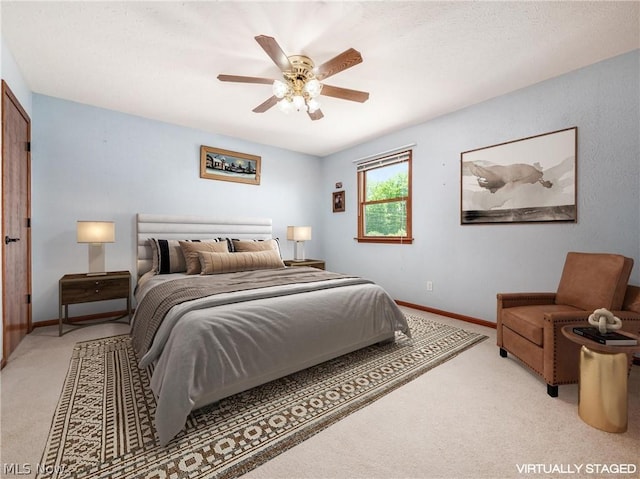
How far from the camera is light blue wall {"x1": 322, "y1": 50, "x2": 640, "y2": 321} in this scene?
2459mm

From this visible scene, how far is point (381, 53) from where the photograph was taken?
2.41 metres

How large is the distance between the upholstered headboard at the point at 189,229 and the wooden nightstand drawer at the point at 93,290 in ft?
1.47

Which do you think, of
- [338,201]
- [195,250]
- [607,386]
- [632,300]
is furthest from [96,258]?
[632,300]

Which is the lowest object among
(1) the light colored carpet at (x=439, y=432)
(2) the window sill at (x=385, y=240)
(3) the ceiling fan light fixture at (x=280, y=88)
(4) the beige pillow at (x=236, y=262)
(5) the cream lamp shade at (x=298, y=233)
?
(1) the light colored carpet at (x=439, y=432)

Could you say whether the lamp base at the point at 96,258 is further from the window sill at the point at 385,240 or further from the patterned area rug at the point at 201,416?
the window sill at the point at 385,240

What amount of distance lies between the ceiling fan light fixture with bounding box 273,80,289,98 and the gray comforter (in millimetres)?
1576

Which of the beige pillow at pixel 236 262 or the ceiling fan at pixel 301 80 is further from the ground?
the ceiling fan at pixel 301 80

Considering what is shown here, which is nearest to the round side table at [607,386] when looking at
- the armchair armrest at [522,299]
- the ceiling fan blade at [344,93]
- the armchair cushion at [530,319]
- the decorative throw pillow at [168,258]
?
the armchair cushion at [530,319]

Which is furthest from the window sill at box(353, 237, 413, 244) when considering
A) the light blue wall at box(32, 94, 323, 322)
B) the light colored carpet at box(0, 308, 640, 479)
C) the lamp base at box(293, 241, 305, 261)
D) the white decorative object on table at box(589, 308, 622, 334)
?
the white decorative object on table at box(589, 308, 622, 334)

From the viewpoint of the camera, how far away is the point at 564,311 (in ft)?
7.16

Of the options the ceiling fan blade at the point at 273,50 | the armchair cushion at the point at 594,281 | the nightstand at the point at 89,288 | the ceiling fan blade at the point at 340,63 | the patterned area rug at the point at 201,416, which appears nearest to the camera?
the patterned area rug at the point at 201,416

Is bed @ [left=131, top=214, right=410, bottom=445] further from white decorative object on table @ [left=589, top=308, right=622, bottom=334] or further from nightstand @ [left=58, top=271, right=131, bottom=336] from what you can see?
white decorative object on table @ [left=589, top=308, right=622, bottom=334]

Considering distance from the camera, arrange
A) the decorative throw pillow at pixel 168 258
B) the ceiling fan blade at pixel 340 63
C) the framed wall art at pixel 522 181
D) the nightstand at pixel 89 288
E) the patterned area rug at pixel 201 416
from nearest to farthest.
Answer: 1. the patterned area rug at pixel 201 416
2. the ceiling fan blade at pixel 340 63
3. the framed wall art at pixel 522 181
4. the nightstand at pixel 89 288
5. the decorative throw pillow at pixel 168 258

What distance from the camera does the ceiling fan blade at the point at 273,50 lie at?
179 cm
